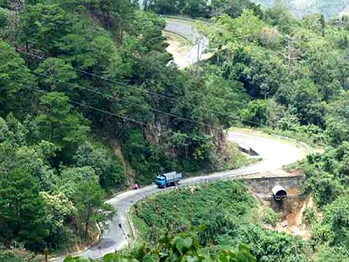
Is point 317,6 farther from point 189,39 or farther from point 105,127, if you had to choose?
point 105,127

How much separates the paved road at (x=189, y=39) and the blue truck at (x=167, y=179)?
741 inches

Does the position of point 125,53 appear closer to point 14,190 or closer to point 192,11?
point 14,190

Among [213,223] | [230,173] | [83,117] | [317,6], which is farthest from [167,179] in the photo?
[317,6]

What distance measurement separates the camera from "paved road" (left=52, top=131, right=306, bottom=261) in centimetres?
3148

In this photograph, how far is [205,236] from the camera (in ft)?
115

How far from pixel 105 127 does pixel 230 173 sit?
8225 mm

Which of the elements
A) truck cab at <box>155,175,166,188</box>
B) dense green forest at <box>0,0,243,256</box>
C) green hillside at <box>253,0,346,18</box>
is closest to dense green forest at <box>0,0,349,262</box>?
dense green forest at <box>0,0,243,256</box>

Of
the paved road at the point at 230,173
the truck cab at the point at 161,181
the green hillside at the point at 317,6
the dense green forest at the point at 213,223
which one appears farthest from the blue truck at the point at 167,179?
the green hillside at the point at 317,6

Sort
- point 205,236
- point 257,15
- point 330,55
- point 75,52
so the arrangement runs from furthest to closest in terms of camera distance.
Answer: point 257,15 → point 330,55 → point 75,52 → point 205,236

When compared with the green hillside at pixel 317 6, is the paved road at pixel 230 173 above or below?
above

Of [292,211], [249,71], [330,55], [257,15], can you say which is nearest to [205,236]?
[292,211]

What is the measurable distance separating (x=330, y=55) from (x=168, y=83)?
26081 millimetres

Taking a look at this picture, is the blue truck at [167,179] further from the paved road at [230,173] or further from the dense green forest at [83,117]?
the dense green forest at [83,117]

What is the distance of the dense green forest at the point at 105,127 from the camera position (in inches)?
1201
